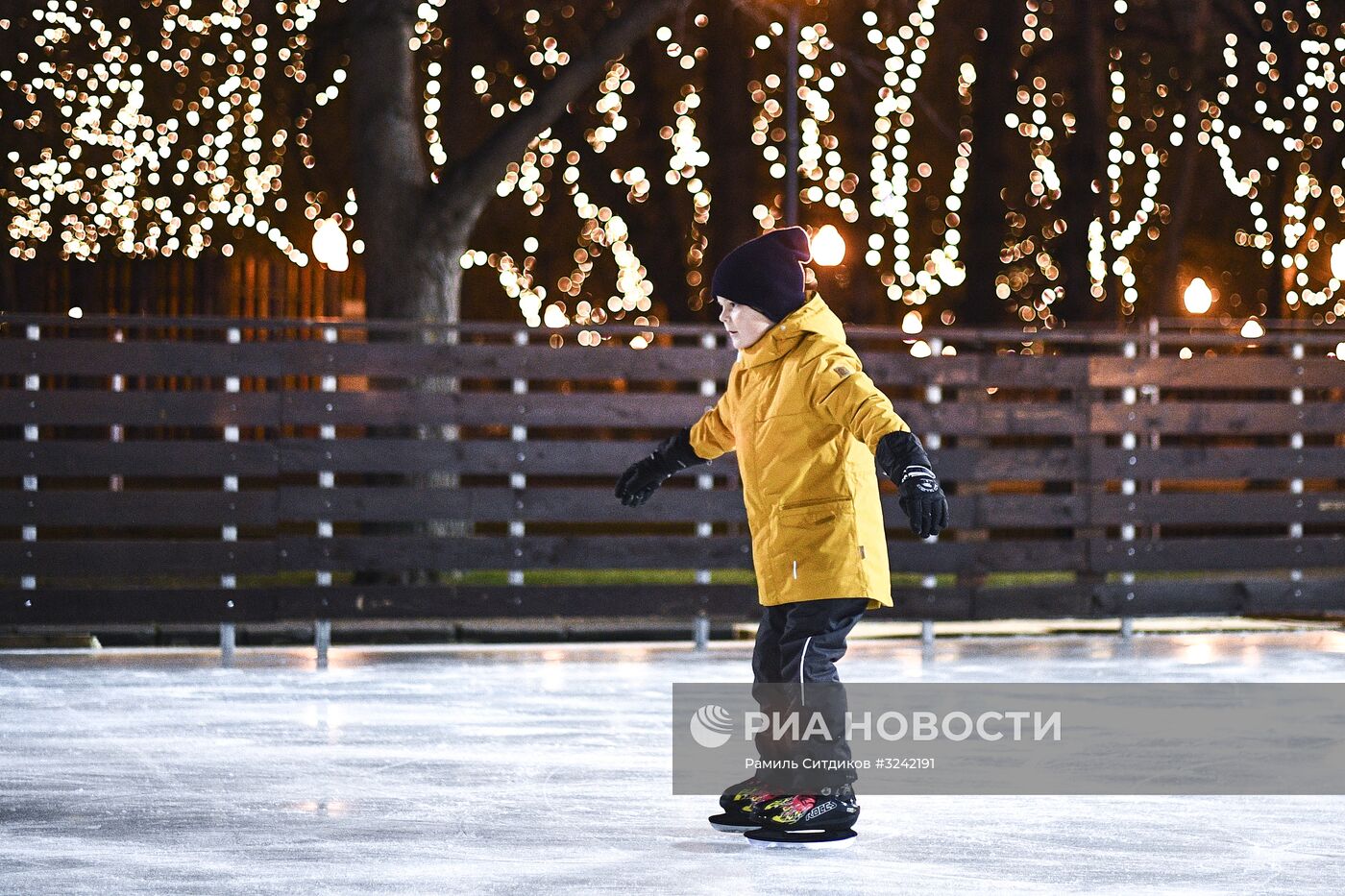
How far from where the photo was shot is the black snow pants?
526 centimetres

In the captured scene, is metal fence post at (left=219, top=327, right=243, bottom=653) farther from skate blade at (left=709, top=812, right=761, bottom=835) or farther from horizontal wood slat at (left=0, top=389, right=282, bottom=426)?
skate blade at (left=709, top=812, right=761, bottom=835)

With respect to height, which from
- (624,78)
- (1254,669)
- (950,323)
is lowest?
(1254,669)

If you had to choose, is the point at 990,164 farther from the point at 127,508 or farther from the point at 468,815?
the point at 468,815

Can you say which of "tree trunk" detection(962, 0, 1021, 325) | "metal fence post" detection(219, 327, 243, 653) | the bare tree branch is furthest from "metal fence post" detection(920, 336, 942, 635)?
"tree trunk" detection(962, 0, 1021, 325)

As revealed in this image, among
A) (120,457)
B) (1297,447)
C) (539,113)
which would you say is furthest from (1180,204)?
(120,457)

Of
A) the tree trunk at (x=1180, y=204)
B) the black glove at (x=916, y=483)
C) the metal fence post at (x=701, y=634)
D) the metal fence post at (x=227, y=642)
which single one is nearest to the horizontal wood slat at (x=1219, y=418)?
the metal fence post at (x=701, y=634)

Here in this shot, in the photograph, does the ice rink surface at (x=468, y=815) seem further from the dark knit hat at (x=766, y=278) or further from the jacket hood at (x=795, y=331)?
the dark knit hat at (x=766, y=278)

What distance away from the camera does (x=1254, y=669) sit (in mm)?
9758

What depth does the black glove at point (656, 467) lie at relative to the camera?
6098mm

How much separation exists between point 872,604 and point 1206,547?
6693mm

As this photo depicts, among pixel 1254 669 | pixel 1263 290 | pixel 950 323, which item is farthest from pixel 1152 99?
pixel 1254 669

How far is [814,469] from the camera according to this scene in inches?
209

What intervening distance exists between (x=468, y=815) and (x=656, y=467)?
3.97 ft

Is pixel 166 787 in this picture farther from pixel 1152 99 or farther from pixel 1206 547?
pixel 1152 99
